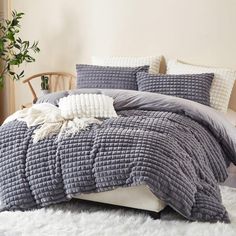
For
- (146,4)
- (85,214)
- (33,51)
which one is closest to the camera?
(85,214)

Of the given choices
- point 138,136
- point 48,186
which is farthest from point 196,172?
point 48,186

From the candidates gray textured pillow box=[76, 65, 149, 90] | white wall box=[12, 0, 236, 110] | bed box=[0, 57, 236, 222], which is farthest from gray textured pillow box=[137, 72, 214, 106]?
white wall box=[12, 0, 236, 110]

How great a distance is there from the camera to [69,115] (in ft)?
9.48

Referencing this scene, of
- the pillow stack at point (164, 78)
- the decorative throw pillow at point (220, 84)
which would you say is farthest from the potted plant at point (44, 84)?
the decorative throw pillow at point (220, 84)

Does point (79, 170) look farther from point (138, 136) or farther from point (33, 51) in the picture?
point (33, 51)

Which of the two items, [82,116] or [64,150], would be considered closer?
[64,150]

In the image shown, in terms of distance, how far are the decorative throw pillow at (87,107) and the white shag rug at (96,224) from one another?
547 mm

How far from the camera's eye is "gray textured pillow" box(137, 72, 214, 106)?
3.65m

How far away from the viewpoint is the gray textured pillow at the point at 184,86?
3654 mm

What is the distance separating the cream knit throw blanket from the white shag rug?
1.43 ft

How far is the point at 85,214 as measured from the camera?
8.66ft

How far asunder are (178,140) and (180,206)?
1.43 feet

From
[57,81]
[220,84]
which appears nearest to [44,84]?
[57,81]

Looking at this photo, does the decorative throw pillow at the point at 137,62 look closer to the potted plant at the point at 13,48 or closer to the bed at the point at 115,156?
the potted plant at the point at 13,48
